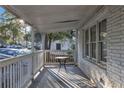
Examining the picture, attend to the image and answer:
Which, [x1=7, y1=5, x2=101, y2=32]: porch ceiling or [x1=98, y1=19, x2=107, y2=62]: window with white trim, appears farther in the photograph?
[x1=98, y1=19, x2=107, y2=62]: window with white trim

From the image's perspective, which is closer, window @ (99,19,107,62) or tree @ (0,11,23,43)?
window @ (99,19,107,62)

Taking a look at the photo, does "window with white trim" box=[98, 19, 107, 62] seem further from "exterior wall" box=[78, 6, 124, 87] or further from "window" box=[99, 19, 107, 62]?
"exterior wall" box=[78, 6, 124, 87]

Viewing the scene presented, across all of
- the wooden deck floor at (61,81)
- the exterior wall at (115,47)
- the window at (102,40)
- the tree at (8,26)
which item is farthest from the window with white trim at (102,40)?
the tree at (8,26)

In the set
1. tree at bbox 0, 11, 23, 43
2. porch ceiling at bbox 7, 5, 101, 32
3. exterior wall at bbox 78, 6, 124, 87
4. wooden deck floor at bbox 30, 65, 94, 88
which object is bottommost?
wooden deck floor at bbox 30, 65, 94, 88

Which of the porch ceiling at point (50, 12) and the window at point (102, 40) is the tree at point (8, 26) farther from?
the window at point (102, 40)

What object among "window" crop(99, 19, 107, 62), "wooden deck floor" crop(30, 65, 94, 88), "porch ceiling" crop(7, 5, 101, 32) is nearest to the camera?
"porch ceiling" crop(7, 5, 101, 32)

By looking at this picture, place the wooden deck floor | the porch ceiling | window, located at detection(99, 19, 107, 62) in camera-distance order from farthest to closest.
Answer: the wooden deck floor → window, located at detection(99, 19, 107, 62) → the porch ceiling

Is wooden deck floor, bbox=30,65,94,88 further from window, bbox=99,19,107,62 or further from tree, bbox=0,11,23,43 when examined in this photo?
tree, bbox=0,11,23,43

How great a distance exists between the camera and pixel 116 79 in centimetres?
484

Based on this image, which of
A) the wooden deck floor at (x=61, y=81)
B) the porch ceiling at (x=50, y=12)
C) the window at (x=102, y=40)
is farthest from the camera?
the wooden deck floor at (x=61, y=81)

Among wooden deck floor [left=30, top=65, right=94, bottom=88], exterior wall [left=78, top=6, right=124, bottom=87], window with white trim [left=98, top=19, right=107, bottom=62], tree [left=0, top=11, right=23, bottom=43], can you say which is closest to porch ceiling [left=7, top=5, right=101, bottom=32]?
window with white trim [left=98, top=19, right=107, bottom=62]

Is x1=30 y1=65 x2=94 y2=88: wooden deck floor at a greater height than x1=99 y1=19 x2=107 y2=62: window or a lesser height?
lesser

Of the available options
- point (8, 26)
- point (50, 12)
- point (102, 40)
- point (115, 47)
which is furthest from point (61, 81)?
point (8, 26)
